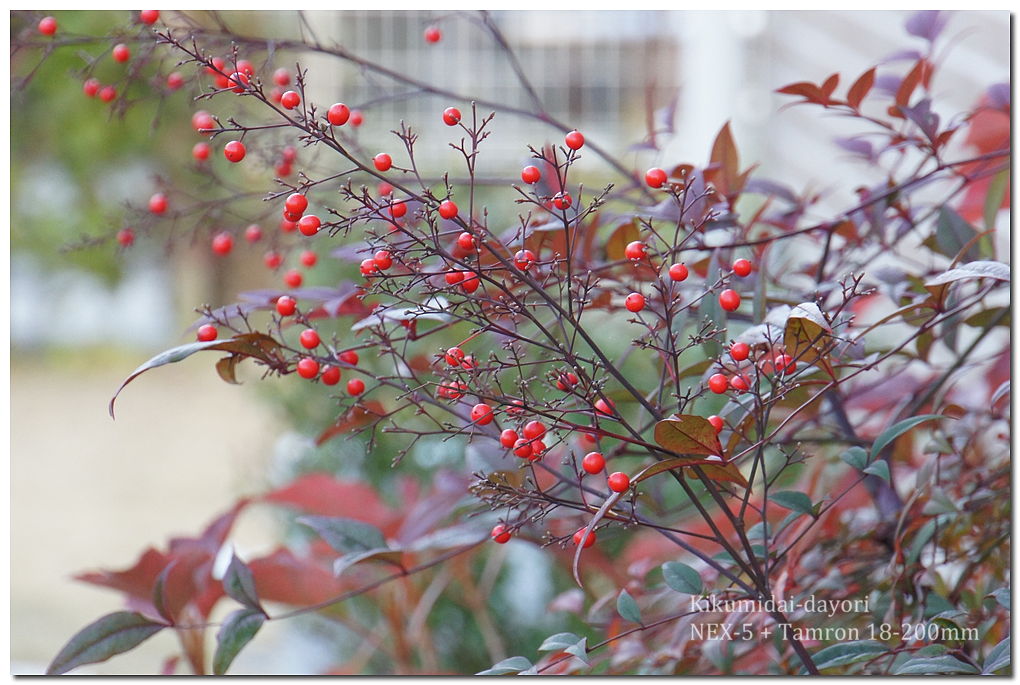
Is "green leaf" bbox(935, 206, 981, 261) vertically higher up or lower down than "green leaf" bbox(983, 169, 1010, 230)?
lower down

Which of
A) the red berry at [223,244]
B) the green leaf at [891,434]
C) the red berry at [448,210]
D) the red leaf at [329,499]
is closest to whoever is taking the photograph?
the red berry at [448,210]

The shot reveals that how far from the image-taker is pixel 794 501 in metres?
0.45

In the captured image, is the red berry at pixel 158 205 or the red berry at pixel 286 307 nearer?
the red berry at pixel 286 307

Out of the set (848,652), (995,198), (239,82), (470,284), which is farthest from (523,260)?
(995,198)

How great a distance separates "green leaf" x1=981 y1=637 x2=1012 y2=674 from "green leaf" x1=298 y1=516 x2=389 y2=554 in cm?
30

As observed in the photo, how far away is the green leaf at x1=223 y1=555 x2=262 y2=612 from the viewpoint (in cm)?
49

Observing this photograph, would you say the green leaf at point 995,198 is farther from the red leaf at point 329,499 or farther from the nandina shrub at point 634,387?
the red leaf at point 329,499

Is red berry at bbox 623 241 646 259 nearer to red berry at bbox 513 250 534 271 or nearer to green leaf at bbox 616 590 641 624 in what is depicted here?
red berry at bbox 513 250 534 271

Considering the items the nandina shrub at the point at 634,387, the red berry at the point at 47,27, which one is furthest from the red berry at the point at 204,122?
the red berry at the point at 47,27

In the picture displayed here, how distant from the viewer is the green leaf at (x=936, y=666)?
401mm

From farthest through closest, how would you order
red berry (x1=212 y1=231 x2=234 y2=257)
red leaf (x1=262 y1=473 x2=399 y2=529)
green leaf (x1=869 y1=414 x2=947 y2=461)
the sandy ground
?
the sandy ground → red leaf (x1=262 y1=473 x2=399 y2=529) → red berry (x1=212 y1=231 x2=234 y2=257) → green leaf (x1=869 y1=414 x2=947 y2=461)

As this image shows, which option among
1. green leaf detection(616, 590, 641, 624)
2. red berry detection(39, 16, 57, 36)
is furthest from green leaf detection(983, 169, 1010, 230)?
red berry detection(39, 16, 57, 36)

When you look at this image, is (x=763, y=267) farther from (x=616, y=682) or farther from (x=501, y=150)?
(x=501, y=150)

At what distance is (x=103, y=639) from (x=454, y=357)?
0.25 meters
